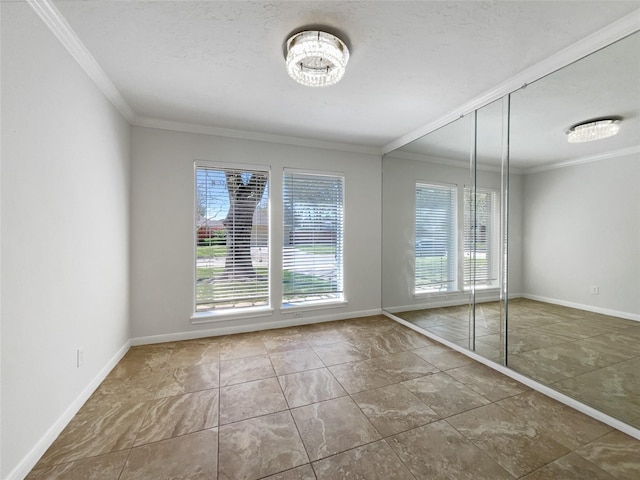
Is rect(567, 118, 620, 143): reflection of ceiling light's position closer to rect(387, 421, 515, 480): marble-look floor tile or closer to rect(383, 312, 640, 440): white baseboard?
rect(383, 312, 640, 440): white baseboard

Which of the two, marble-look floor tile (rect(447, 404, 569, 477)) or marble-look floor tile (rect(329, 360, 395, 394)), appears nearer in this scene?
marble-look floor tile (rect(447, 404, 569, 477))

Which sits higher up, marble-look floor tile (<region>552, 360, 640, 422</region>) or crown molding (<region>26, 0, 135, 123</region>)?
crown molding (<region>26, 0, 135, 123</region>)

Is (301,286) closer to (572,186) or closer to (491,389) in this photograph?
(491,389)

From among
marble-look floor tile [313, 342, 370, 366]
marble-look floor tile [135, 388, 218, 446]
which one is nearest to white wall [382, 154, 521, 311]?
marble-look floor tile [313, 342, 370, 366]

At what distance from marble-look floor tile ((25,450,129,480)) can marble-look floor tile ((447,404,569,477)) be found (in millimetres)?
2049

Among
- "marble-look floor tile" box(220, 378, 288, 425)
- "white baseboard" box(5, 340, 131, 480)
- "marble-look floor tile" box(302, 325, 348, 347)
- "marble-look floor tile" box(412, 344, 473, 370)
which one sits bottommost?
"marble-look floor tile" box(220, 378, 288, 425)

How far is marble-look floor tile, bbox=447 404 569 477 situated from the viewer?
58.2 inches

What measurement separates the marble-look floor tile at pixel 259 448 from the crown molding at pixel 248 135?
311 centimetres

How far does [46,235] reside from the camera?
159 cm

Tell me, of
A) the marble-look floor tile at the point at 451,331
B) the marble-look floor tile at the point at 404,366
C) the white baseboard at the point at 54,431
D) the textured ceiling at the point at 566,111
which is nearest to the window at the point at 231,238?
the white baseboard at the point at 54,431

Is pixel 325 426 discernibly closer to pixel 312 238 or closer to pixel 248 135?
pixel 312 238

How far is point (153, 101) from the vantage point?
268 centimetres

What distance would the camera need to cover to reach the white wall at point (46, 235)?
4.35ft

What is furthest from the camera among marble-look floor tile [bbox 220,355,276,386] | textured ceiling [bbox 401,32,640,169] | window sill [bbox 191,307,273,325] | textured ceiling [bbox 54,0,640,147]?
window sill [bbox 191,307,273,325]
